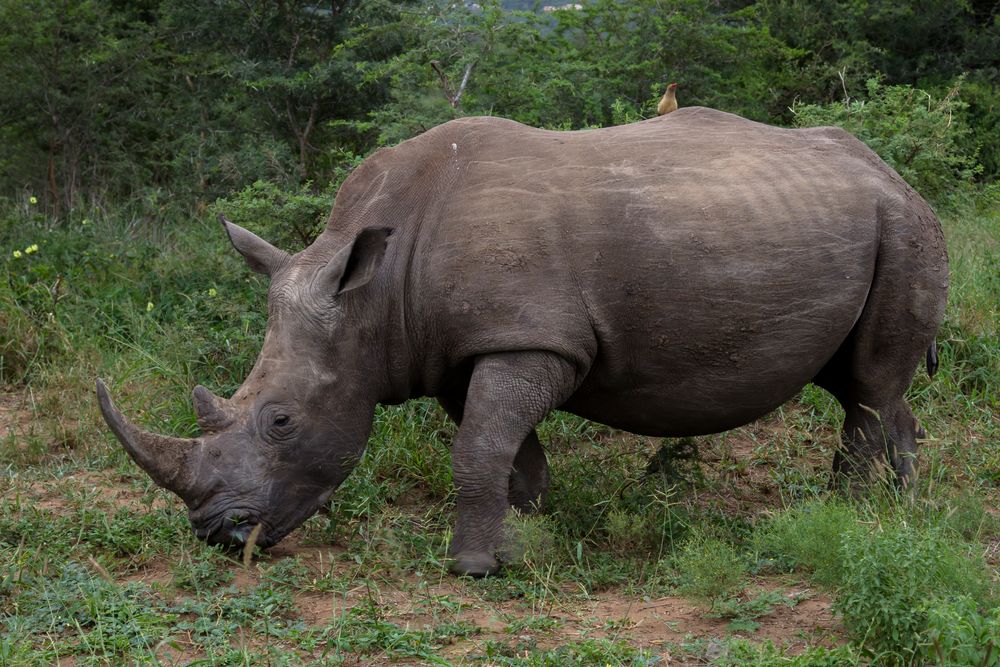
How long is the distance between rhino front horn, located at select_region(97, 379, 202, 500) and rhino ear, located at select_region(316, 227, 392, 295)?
886mm

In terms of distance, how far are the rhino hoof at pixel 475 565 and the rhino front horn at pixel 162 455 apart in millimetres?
1118

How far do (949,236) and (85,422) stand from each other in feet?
19.9

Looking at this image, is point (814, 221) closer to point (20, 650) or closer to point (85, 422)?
point (20, 650)

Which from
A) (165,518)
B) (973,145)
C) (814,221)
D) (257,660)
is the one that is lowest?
(973,145)

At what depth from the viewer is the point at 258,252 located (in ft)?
18.1

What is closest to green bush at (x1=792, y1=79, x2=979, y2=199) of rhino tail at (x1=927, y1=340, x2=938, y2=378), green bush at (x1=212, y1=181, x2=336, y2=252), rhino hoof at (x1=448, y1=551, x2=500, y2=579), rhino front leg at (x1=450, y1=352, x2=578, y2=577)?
rhino tail at (x1=927, y1=340, x2=938, y2=378)

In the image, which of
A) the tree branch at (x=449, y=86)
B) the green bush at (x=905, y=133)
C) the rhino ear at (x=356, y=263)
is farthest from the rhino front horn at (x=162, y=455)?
the green bush at (x=905, y=133)

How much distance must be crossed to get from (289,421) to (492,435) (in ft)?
2.78

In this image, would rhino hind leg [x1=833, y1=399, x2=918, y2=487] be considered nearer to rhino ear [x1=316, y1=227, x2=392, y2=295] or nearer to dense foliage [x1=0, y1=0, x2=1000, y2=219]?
rhino ear [x1=316, y1=227, x2=392, y2=295]

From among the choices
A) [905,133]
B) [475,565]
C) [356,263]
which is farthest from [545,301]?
[905,133]

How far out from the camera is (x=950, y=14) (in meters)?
13.1

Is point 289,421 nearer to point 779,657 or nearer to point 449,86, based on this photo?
point 779,657

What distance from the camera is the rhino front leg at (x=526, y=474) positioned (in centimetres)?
577

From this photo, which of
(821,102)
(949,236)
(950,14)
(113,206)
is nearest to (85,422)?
(113,206)
